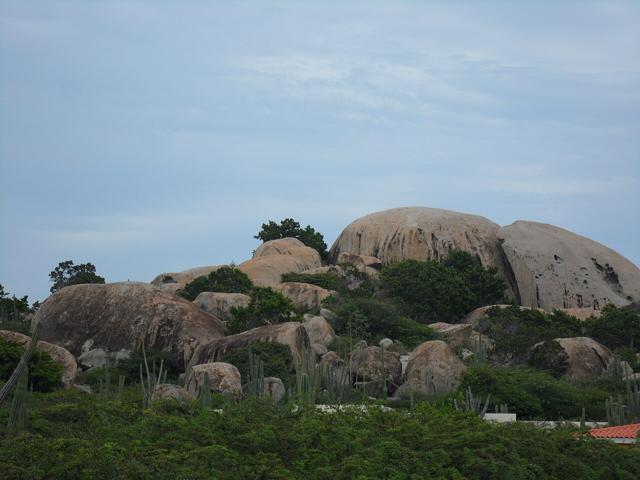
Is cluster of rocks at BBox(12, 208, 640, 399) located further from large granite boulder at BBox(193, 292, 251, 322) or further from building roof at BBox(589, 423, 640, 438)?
building roof at BBox(589, 423, 640, 438)

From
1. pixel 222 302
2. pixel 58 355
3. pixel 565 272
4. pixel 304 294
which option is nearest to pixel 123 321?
pixel 58 355

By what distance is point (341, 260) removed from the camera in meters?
72.1

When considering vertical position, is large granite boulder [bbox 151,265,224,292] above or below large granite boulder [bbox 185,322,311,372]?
above

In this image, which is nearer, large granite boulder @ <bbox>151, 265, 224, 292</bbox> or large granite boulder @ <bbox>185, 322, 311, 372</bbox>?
large granite boulder @ <bbox>185, 322, 311, 372</bbox>

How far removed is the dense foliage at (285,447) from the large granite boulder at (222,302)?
32.4m

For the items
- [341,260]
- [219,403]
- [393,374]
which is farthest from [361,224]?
[219,403]

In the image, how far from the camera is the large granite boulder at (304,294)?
6078 centimetres

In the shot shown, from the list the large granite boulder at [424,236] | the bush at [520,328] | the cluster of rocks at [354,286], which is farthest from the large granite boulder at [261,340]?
the large granite boulder at [424,236]

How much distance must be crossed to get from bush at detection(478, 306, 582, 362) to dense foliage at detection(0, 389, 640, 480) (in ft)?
82.9

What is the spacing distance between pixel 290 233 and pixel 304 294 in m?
22.5

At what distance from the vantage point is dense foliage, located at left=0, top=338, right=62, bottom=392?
37.7 metres

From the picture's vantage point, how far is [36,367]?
37875mm

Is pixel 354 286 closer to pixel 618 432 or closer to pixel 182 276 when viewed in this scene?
pixel 182 276

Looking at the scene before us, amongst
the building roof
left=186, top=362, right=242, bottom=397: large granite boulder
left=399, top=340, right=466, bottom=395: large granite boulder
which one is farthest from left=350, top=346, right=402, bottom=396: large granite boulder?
the building roof
